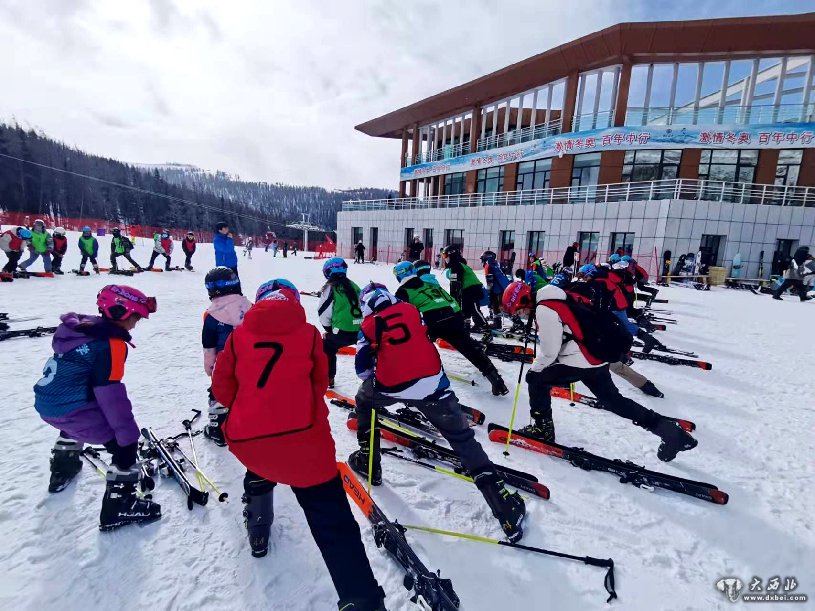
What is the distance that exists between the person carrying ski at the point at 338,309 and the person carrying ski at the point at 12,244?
13.2 metres

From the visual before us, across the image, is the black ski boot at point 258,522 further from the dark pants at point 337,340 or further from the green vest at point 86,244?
the green vest at point 86,244

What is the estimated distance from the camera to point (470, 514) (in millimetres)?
2980

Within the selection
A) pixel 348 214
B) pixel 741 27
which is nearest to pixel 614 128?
pixel 741 27

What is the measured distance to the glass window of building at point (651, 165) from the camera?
22.4m

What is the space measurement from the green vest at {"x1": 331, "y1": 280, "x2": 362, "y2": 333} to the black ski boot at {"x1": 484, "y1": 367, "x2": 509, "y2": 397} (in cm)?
188

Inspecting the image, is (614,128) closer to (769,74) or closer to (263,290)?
(769,74)

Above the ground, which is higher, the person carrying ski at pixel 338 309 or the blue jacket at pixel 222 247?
the blue jacket at pixel 222 247

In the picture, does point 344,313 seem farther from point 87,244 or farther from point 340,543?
point 87,244

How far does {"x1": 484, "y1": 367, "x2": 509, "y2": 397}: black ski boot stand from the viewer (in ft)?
17.2

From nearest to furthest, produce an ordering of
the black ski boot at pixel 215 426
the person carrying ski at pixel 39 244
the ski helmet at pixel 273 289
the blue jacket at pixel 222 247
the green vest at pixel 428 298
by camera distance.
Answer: the ski helmet at pixel 273 289 → the black ski boot at pixel 215 426 → the green vest at pixel 428 298 → the blue jacket at pixel 222 247 → the person carrying ski at pixel 39 244

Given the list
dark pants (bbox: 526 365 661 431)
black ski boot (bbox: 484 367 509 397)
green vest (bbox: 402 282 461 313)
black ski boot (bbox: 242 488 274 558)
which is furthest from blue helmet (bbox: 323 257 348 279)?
black ski boot (bbox: 242 488 274 558)

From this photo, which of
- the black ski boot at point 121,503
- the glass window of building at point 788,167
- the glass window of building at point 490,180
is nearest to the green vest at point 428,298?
the black ski boot at point 121,503

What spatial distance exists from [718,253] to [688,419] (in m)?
19.7

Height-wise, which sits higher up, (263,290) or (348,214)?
(348,214)
